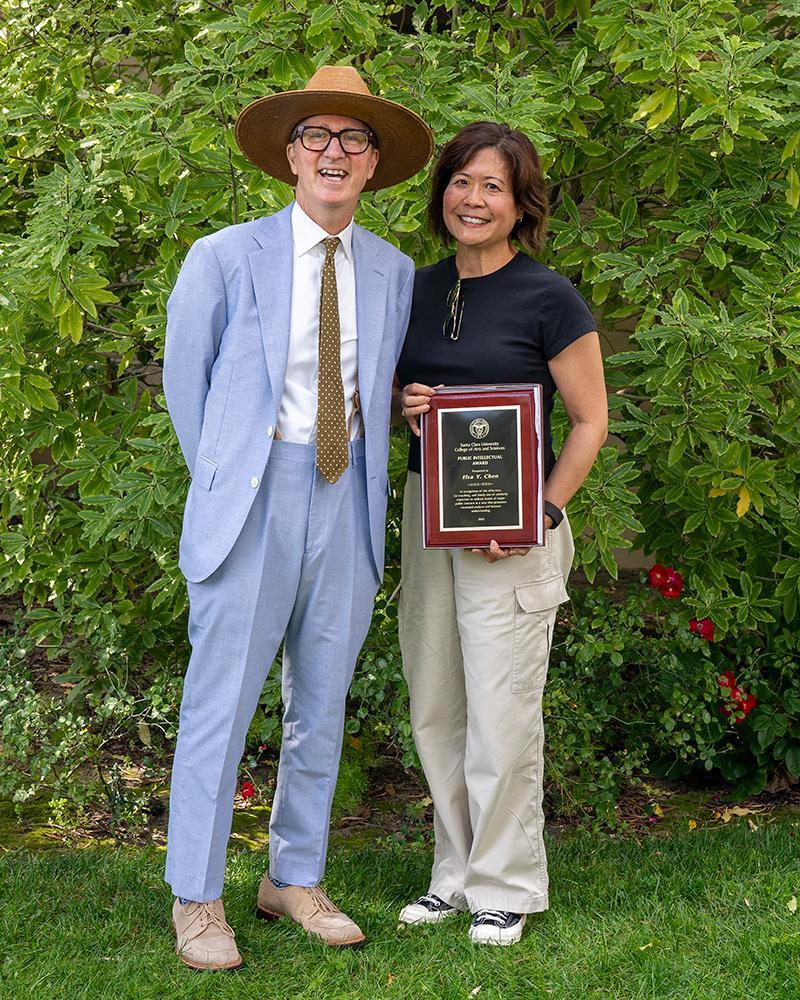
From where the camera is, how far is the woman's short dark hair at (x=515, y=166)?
11.3 feet

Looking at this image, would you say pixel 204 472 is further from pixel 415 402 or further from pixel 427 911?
pixel 427 911

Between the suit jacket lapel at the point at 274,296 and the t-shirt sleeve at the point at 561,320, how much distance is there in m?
0.66

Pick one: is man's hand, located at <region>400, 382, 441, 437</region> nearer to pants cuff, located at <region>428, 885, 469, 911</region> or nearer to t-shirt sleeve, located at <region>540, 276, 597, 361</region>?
t-shirt sleeve, located at <region>540, 276, 597, 361</region>

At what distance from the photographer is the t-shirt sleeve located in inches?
135

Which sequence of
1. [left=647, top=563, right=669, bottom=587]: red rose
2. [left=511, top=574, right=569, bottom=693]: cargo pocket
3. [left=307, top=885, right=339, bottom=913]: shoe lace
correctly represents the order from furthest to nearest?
1. [left=647, top=563, right=669, bottom=587]: red rose
2. [left=307, top=885, right=339, bottom=913]: shoe lace
3. [left=511, top=574, right=569, bottom=693]: cargo pocket

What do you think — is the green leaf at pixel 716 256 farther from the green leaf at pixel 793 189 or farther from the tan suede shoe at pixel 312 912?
the tan suede shoe at pixel 312 912

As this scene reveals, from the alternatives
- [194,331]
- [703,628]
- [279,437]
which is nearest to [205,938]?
[279,437]

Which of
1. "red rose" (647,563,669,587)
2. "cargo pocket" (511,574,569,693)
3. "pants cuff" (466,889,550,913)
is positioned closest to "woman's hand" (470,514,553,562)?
"cargo pocket" (511,574,569,693)

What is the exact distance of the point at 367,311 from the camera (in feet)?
11.4

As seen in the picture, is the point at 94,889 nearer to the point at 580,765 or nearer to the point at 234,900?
the point at 234,900

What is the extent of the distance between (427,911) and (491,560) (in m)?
1.07

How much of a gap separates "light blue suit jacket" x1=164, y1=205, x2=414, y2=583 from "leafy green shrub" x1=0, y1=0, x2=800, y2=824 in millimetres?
583

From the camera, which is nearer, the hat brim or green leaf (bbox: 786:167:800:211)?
the hat brim

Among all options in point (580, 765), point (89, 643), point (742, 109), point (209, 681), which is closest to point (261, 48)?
point (742, 109)
